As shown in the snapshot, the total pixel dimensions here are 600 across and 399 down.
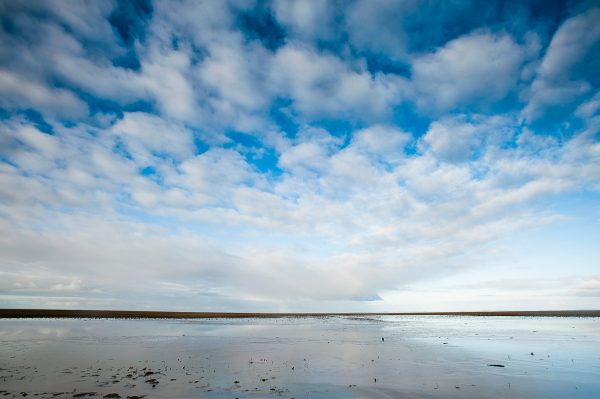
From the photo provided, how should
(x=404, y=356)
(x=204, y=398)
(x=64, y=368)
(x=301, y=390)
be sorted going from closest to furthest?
(x=204, y=398), (x=301, y=390), (x=64, y=368), (x=404, y=356)

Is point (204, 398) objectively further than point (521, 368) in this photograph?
No

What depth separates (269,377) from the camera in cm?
1892

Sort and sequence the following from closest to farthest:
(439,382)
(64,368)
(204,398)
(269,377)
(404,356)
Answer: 1. (204,398)
2. (439,382)
3. (269,377)
4. (64,368)
5. (404,356)

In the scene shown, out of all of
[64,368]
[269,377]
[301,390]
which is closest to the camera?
[301,390]

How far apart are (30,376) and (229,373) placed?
1042 cm

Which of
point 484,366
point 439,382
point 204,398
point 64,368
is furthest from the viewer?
point 484,366

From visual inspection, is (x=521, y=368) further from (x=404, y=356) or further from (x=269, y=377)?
(x=269, y=377)

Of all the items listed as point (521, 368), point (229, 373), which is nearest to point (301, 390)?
point (229, 373)

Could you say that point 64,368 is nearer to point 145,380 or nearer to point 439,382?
point 145,380

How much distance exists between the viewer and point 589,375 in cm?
1908

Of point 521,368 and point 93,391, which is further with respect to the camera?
point 521,368

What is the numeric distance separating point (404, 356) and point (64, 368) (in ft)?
76.6

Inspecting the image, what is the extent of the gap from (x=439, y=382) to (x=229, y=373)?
1164 centimetres

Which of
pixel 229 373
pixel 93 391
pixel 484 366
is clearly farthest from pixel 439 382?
pixel 93 391
